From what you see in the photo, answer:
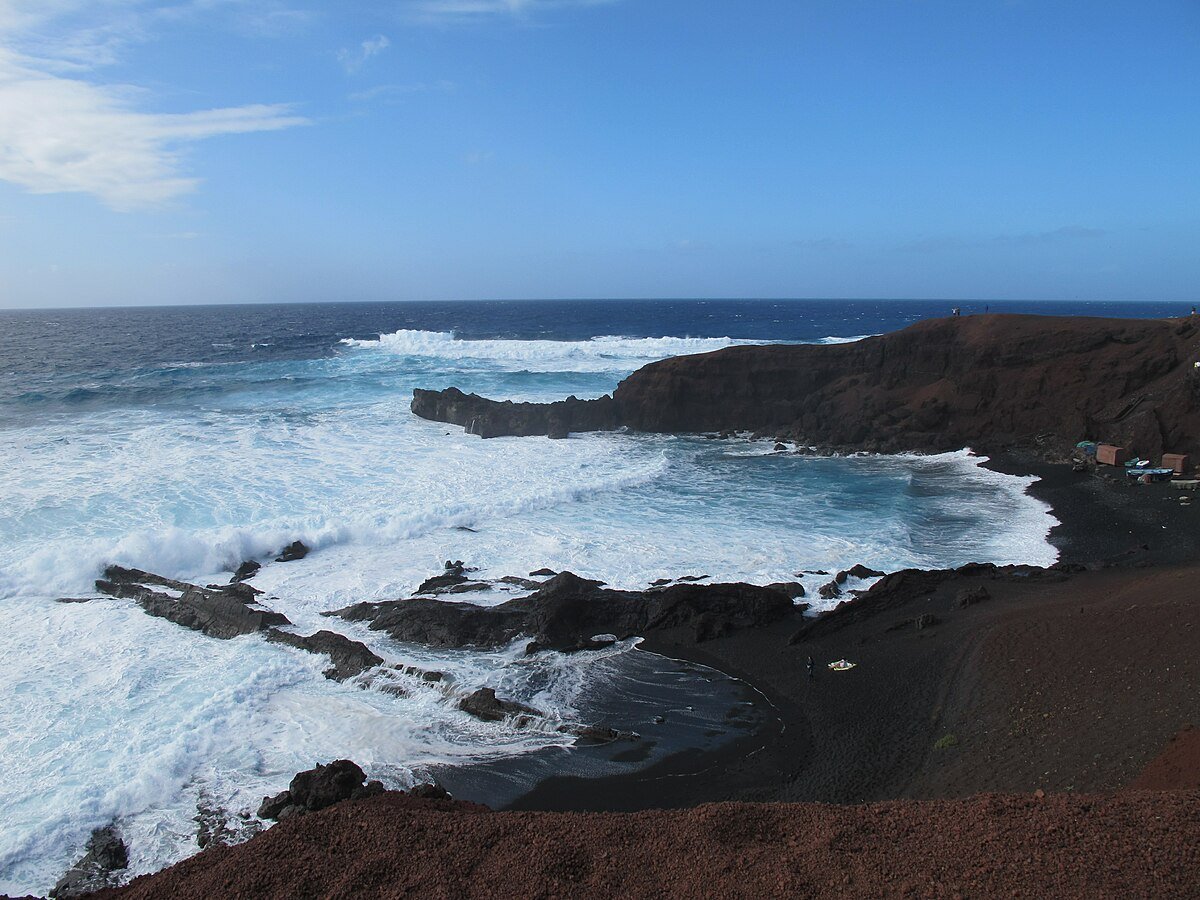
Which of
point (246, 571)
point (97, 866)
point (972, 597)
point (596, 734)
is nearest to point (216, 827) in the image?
point (97, 866)

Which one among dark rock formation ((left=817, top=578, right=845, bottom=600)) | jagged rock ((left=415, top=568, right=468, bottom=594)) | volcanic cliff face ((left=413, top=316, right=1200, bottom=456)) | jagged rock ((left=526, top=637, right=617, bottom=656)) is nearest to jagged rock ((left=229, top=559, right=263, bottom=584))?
jagged rock ((left=415, top=568, right=468, bottom=594))

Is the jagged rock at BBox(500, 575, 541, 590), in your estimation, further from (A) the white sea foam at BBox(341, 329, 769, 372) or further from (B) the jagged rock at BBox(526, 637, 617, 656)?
(A) the white sea foam at BBox(341, 329, 769, 372)

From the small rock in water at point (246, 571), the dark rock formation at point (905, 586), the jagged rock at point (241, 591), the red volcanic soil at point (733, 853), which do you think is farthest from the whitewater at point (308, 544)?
the red volcanic soil at point (733, 853)

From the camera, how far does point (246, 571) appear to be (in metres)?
20.0

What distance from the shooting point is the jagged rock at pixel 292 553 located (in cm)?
2092

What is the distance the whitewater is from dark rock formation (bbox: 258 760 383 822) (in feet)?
3.71

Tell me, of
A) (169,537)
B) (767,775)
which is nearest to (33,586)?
(169,537)

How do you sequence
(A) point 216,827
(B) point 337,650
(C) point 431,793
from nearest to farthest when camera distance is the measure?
(C) point 431,793, (A) point 216,827, (B) point 337,650

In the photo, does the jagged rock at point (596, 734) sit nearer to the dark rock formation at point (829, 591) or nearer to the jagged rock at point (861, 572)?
the dark rock formation at point (829, 591)

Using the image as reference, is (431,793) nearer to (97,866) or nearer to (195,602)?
(97,866)

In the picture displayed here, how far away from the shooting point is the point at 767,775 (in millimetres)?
11398

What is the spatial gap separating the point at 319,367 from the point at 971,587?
54.8 metres

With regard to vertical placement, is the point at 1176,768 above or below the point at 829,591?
above

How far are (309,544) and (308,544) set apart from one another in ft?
0.09
